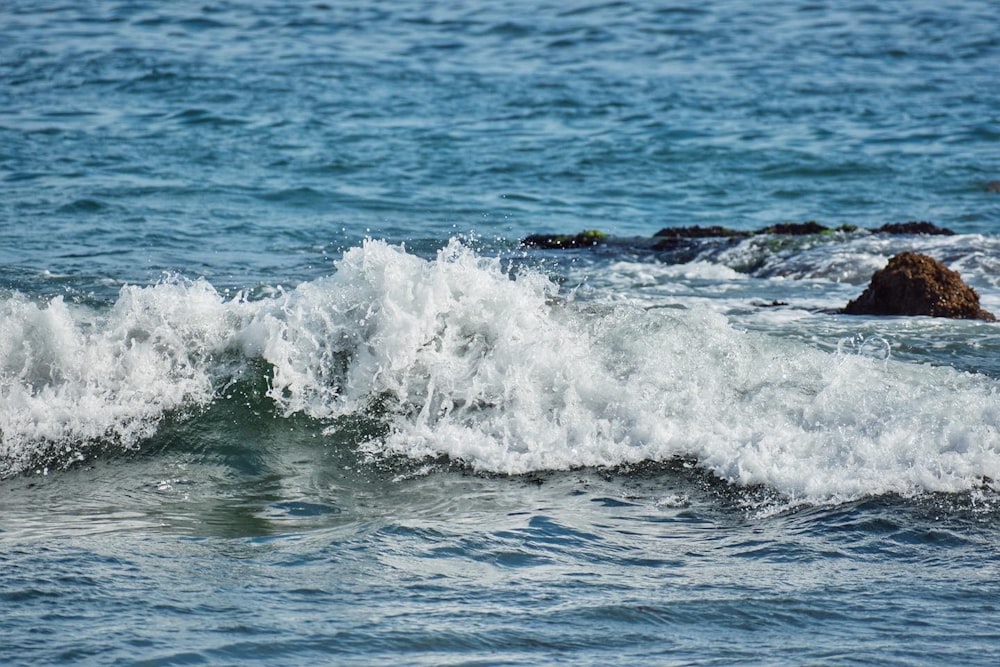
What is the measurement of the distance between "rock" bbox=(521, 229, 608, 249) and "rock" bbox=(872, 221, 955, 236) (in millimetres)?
3101

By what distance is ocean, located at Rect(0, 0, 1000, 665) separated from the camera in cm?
509

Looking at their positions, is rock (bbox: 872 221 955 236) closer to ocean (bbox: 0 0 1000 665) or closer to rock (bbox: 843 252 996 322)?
ocean (bbox: 0 0 1000 665)

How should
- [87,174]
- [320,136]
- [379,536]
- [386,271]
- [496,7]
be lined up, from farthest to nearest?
[496,7]
[320,136]
[87,174]
[386,271]
[379,536]

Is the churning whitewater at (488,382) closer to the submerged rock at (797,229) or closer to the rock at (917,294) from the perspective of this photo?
the rock at (917,294)

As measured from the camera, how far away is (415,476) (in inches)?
285

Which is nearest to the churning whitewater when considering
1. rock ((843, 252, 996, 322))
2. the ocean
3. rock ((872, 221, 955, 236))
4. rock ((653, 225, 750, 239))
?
the ocean

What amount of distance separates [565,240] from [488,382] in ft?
19.0

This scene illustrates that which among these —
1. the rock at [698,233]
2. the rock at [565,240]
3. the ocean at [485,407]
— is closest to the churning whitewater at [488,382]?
the ocean at [485,407]

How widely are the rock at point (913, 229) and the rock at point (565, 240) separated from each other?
310 centimetres

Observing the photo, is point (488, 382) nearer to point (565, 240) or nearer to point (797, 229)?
point (565, 240)

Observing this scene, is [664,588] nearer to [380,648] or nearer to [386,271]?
[380,648]

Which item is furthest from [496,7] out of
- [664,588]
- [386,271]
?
[664,588]

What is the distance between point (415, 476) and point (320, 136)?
12412 millimetres

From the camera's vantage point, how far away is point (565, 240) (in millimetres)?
13734
